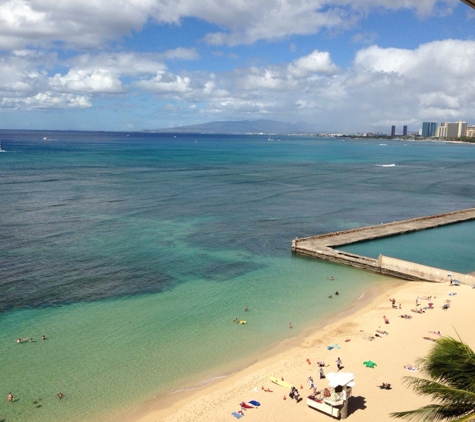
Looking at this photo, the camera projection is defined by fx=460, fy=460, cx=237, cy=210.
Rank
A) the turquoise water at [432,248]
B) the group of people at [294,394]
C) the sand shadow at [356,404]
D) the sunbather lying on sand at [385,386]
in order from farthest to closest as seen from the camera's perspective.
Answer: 1. the turquoise water at [432,248]
2. the sunbather lying on sand at [385,386]
3. the group of people at [294,394]
4. the sand shadow at [356,404]

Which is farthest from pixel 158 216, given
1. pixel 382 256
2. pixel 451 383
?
pixel 451 383

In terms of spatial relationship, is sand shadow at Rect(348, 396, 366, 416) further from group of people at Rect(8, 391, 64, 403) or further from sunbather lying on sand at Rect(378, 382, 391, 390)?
group of people at Rect(8, 391, 64, 403)

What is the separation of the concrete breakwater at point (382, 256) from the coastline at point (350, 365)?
4.05m

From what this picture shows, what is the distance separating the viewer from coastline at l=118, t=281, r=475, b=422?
25453mm

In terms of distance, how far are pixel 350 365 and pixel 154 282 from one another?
22.0m

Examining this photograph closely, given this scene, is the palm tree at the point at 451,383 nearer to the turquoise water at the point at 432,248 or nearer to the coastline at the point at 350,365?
the coastline at the point at 350,365

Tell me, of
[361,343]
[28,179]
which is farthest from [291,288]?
[28,179]

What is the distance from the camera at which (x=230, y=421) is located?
24484 millimetres

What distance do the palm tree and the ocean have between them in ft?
60.1

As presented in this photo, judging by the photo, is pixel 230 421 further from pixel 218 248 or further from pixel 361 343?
pixel 218 248

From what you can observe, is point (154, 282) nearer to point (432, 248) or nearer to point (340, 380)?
point (340, 380)

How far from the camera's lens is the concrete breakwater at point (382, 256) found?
46500 millimetres

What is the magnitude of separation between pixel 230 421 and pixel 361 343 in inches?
503

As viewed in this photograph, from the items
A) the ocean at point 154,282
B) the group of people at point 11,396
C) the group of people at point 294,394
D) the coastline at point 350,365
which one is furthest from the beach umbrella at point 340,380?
the group of people at point 11,396
